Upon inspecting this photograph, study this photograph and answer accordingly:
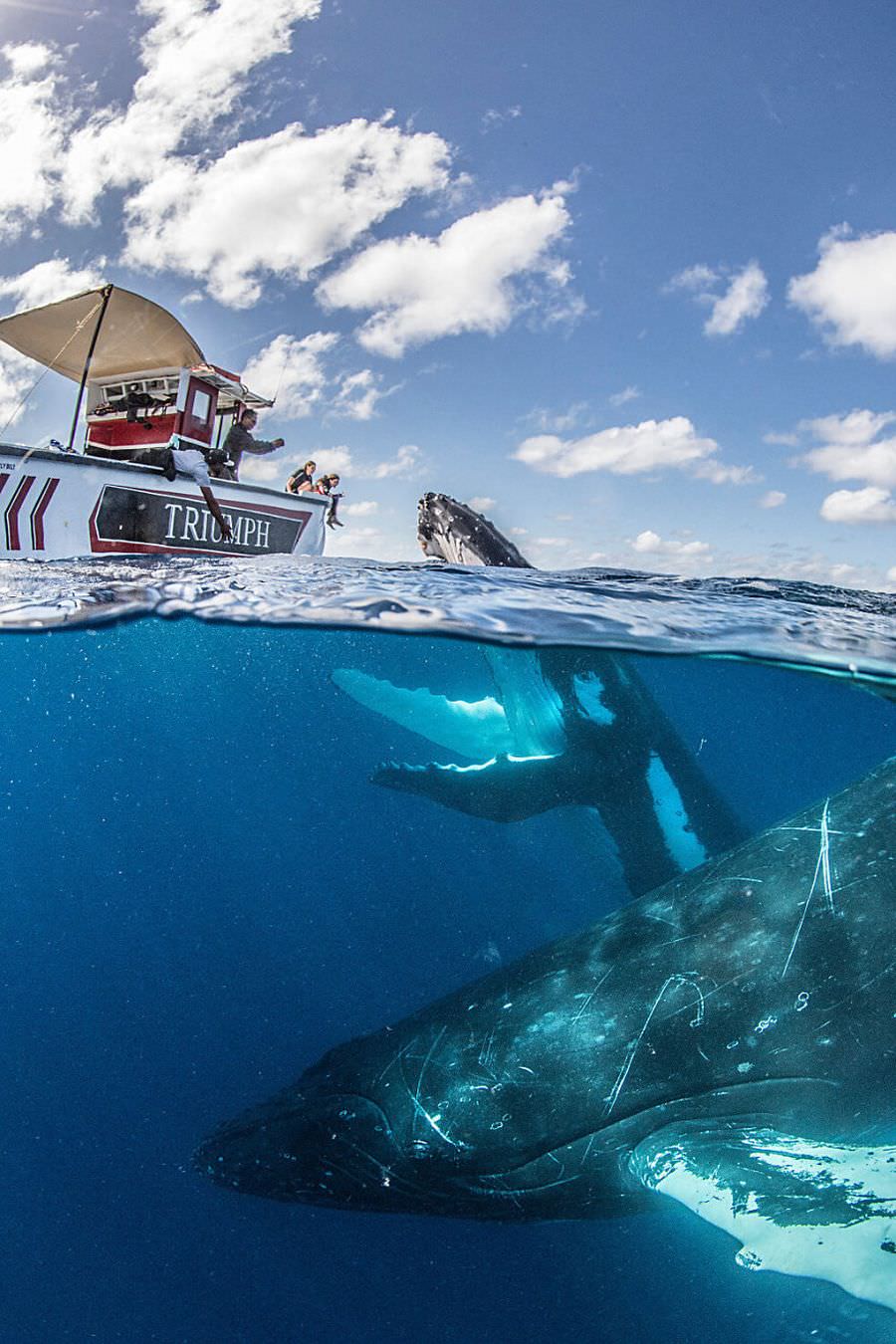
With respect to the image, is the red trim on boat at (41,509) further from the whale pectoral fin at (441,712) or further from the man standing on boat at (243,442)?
the whale pectoral fin at (441,712)

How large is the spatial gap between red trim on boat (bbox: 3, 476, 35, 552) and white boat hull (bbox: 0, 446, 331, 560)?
0.02 meters

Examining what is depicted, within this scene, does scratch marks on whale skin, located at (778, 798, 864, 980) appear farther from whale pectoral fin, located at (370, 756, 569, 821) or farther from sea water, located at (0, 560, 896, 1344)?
whale pectoral fin, located at (370, 756, 569, 821)

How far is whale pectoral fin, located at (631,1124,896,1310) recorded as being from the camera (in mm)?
3754

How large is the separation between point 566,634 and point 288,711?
7.62 m

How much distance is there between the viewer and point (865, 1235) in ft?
12.5

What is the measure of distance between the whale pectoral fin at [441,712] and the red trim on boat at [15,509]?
7.18 metres

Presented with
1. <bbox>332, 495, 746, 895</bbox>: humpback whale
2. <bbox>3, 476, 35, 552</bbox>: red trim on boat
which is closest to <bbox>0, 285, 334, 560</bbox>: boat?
<bbox>3, 476, 35, 552</bbox>: red trim on boat

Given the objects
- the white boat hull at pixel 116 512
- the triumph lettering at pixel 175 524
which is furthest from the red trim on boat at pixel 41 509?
the triumph lettering at pixel 175 524

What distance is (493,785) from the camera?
34.0 feet

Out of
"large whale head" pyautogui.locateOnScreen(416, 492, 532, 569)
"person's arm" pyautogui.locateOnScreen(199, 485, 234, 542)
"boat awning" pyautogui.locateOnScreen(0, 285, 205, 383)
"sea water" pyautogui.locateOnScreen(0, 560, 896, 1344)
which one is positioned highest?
"boat awning" pyautogui.locateOnScreen(0, 285, 205, 383)

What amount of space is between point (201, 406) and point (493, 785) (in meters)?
13.2

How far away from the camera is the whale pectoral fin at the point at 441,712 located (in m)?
9.39

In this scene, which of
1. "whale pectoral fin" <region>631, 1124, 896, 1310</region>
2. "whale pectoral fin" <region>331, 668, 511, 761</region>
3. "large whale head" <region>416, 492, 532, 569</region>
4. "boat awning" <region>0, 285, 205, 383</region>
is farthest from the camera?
"boat awning" <region>0, 285, 205, 383</region>

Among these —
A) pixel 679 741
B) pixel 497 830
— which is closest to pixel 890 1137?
pixel 679 741
